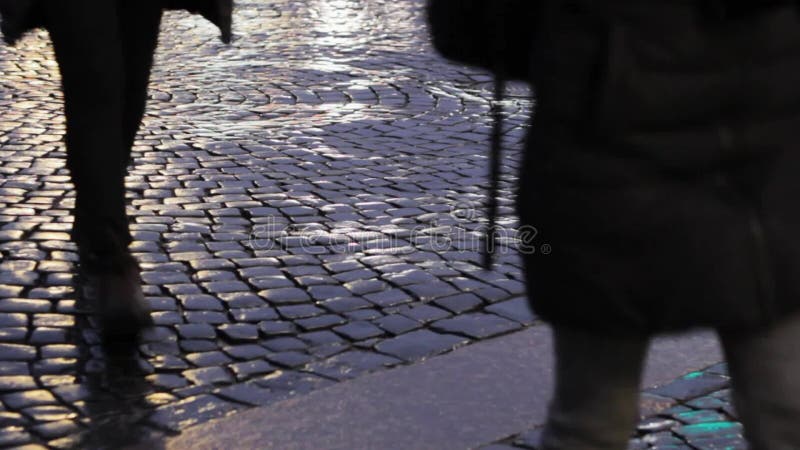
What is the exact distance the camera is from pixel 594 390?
1884 millimetres

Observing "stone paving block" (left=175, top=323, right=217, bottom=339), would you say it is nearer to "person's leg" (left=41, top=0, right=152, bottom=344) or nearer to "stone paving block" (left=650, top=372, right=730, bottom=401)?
"person's leg" (left=41, top=0, right=152, bottom=344)

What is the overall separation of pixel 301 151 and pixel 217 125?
0.77 m

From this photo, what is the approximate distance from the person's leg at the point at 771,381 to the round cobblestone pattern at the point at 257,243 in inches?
65.8

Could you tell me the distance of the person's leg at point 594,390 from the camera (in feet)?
6.12

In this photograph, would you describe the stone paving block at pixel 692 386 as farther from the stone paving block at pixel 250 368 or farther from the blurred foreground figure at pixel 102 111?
the blurred foreground figure at pixel 102 111

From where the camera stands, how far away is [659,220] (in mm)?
1763

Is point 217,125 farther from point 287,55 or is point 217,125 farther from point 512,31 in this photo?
point 512,31

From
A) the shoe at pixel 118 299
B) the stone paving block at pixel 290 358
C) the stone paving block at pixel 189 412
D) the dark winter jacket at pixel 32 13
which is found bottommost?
the stone paving block at pixel 290 358

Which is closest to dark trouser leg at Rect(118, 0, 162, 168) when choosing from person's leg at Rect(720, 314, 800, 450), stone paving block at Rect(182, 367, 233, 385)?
stone paving block at Rect(182, 367, 233, 385)

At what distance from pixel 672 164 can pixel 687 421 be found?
62.6 inches

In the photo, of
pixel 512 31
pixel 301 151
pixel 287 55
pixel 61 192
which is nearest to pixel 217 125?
pixel 301 151

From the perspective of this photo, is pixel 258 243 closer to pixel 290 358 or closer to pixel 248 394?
pixel 290 358

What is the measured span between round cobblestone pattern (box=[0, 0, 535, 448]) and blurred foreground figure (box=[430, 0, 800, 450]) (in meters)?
1.63

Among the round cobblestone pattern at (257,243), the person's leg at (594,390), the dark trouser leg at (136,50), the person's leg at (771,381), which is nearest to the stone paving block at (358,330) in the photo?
the round cobblestone pattern at (257,243)
